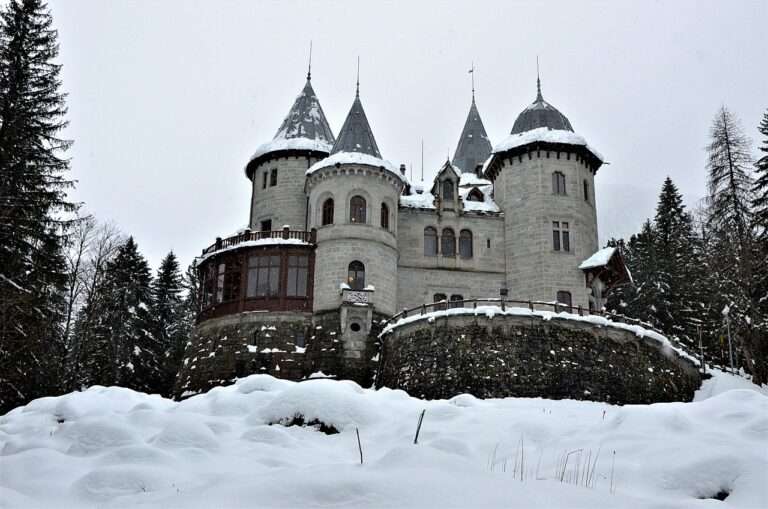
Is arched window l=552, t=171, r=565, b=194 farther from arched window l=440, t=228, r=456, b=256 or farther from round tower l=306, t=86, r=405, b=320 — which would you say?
round tower l=306, t=86, r=405, b=320

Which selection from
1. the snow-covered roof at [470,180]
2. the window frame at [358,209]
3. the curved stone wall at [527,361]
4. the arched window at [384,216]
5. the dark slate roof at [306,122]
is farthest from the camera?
the snow-covered roof at [470,180]

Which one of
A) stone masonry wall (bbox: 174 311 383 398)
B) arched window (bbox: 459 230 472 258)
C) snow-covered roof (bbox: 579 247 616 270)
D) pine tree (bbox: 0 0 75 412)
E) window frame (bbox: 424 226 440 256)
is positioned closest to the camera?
pine tree (bbox: 0 0 75 412)

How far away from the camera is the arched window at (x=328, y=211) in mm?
38125

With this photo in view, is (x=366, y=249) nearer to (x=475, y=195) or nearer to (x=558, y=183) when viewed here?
(x=475, y=195)

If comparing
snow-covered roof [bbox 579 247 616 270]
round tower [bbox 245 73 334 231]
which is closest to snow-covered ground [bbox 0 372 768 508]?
snow-covered roof [bbox 579 247 616 270]

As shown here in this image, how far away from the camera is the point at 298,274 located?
37.2m

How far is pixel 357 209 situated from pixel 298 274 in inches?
180

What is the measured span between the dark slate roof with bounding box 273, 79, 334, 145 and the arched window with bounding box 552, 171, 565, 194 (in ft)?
43.8

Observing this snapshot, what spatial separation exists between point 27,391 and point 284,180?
18880mm

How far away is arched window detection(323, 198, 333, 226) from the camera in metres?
38.1

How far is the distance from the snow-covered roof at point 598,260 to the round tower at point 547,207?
0.48 metres

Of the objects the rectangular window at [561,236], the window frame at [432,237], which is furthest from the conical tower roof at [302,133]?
the rectangular window at [561,236]

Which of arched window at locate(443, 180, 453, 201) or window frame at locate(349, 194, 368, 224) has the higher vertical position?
arched window at locate(443, 180, 453, 201)

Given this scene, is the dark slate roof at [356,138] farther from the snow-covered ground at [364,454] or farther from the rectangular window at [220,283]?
the snow-covered ground at [364,454]
